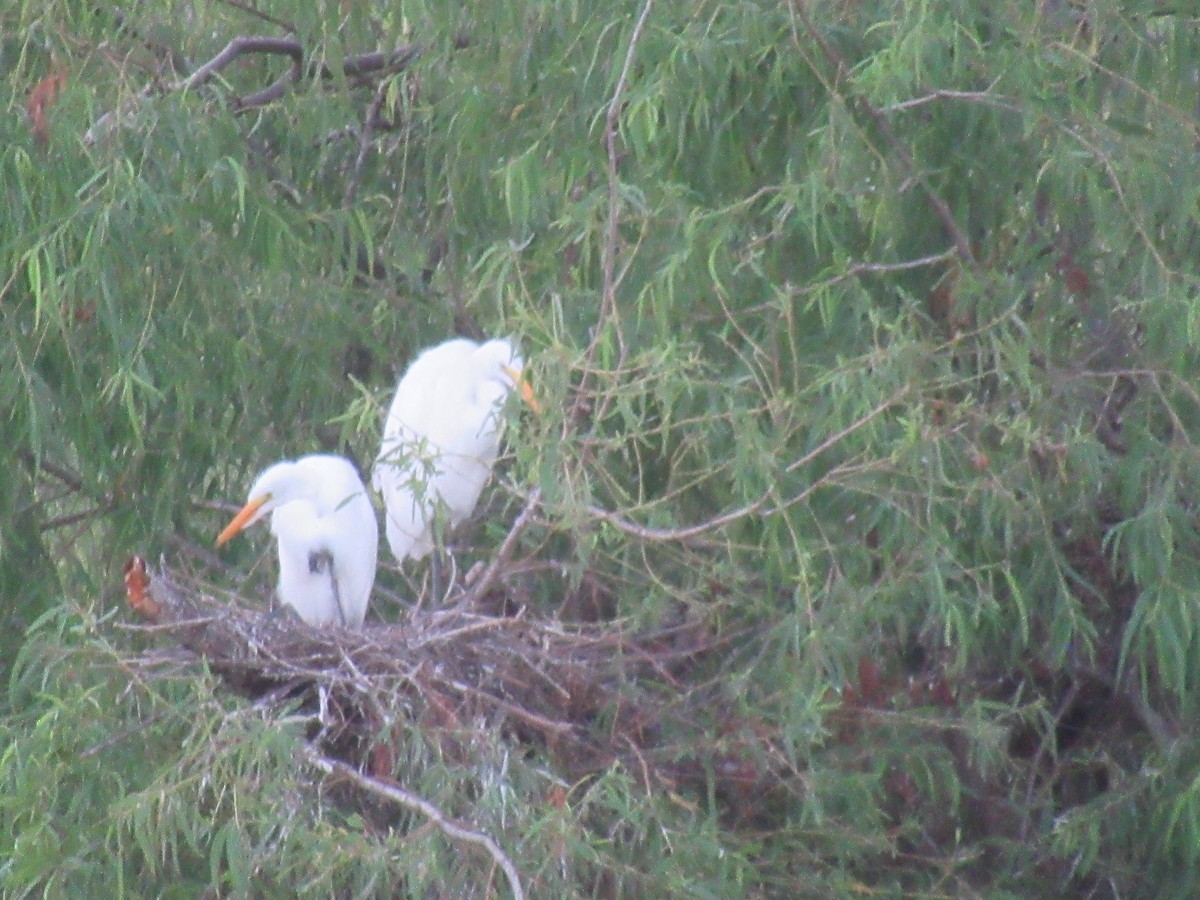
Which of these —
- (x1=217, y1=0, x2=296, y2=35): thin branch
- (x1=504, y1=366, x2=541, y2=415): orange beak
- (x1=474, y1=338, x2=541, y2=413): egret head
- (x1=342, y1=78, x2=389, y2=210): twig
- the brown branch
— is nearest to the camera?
(x1=504, y1=366, x2=541, y2=415): orange beak

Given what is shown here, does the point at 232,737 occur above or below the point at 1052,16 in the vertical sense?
below

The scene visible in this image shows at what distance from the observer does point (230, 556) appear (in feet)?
11.9

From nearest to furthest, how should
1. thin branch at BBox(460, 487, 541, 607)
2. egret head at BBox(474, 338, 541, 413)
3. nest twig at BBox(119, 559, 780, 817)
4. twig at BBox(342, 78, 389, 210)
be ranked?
thin branch at BBox(460, 487, 541, 607) < nest twig at BBox(119, 559, 780, 817) < egret head at BBox(474, 338, 541, 413) < twig at BBox(342, 78, 389, 210)

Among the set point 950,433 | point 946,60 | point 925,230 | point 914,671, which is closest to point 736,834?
point 914,671

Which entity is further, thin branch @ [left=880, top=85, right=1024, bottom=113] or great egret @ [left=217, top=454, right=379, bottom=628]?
great egret @ [left=217, top=454, right=379, bottom=628]

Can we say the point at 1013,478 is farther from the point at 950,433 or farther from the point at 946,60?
the point at 946,60

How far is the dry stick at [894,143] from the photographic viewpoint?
2.85 metres

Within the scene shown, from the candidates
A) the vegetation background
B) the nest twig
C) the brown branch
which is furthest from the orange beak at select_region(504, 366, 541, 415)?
the brown branch

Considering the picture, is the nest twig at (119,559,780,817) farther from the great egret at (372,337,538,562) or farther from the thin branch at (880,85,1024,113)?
the thin branch at (880,85,1024,113)

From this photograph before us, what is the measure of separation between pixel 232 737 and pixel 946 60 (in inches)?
53.0

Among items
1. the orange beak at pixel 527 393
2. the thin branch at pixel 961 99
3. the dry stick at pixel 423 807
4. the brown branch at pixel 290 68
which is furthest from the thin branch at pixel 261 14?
the dry stick at pixel 423 807

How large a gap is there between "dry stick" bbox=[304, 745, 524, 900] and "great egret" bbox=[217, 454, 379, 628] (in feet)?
2.37

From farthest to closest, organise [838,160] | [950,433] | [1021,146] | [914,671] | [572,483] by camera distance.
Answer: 1. [914,671]
2. [1021,146]
3. [838,160]
4. [950,433]
5. [572,483]

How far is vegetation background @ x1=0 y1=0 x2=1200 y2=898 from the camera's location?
2.49 meters
